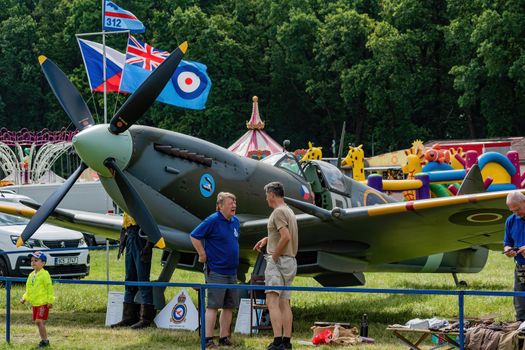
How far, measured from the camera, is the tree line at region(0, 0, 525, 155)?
5275cm

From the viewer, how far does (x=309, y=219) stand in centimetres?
1109

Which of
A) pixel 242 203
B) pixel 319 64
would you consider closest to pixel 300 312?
pixel 242 203

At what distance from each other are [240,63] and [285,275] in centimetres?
5390

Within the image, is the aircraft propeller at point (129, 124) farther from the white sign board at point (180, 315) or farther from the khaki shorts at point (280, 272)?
the khaki shorts at point (280, 272)

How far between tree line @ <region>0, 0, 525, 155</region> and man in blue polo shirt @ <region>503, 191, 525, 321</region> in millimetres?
41662

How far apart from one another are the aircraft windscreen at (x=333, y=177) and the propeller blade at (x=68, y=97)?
3.58 metres

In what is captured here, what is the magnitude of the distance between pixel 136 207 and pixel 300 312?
3.59 metres

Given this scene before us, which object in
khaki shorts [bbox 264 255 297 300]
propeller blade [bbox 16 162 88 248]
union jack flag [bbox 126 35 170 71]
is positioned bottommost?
khaki shorts [bbox 264 255 297 300]

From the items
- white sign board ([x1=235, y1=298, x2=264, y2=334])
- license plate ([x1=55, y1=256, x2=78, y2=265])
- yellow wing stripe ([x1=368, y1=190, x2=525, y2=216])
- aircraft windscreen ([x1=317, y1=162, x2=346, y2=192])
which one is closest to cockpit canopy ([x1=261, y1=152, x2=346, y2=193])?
aircraft windscreen ([x1=317, y1=162, x2=346, y2=192])

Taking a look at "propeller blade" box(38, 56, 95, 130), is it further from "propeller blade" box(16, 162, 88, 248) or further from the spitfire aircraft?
"propeller blade" box(16, 162, 88, 248)

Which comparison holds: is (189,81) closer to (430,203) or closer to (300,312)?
(300,312)

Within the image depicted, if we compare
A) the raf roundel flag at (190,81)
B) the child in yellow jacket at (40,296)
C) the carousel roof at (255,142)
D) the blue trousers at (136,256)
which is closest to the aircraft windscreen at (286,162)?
the blue trousers at (136,256)

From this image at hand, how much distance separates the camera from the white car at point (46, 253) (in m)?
16.6

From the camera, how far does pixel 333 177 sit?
13078 mm
